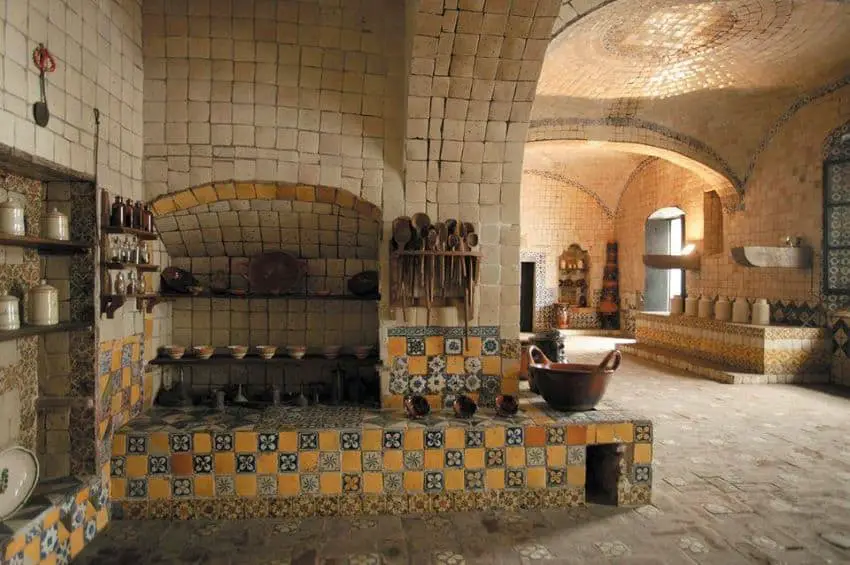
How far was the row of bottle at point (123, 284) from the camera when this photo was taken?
3.18m

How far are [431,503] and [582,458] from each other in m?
1.01

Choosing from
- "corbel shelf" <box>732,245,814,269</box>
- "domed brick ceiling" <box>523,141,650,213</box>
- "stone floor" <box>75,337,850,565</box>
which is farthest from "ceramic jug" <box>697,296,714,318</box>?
"stone floor" <box>75,337,850,565</box>

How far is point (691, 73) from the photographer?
23.7 ft

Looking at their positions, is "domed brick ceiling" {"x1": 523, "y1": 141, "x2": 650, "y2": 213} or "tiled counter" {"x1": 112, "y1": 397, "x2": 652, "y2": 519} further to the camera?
"domed brick ceiling" {"x1": 523, "y1": 141, "x2": 650, "y2": 213}

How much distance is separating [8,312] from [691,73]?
7659 millimetres

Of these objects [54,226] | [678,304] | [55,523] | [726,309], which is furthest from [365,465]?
[678,304]

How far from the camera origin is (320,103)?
12.9ft

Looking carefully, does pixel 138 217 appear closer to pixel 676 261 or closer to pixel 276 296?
pixel 276 296

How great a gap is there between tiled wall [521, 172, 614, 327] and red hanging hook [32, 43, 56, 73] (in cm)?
1118

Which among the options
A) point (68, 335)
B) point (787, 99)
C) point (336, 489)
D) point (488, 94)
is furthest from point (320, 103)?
point (787, 99)

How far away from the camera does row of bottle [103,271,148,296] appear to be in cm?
318

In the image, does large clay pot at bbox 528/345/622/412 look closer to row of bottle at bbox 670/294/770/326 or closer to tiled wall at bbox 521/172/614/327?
row of bottle at bbox 670/294/770/326

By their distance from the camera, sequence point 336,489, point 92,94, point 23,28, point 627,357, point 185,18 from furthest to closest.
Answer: point 627,357 < point 185,18 < point 336,489 < point 92,94 < point 23,28

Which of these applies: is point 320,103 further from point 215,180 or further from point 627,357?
point 627,357
